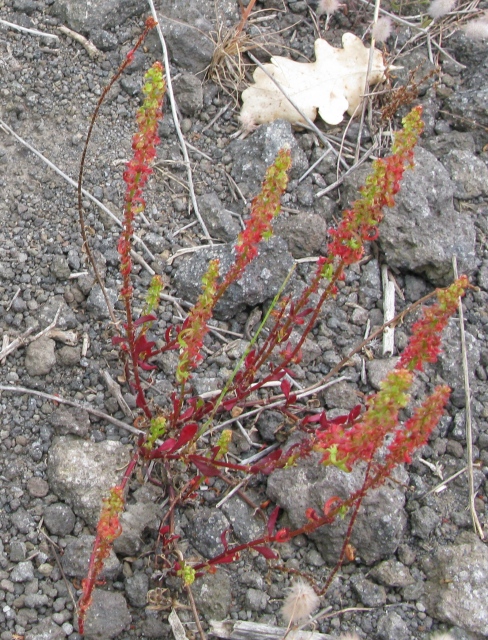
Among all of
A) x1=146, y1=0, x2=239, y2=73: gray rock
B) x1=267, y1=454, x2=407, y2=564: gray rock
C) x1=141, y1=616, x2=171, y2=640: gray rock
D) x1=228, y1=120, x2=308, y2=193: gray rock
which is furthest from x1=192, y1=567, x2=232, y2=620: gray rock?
x1=146, y1=0, x2=239, y2=73: gray rock

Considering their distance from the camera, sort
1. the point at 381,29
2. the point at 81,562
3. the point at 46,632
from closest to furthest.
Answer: the point at 46,632 < the point at 81,562 < the point at 381,29

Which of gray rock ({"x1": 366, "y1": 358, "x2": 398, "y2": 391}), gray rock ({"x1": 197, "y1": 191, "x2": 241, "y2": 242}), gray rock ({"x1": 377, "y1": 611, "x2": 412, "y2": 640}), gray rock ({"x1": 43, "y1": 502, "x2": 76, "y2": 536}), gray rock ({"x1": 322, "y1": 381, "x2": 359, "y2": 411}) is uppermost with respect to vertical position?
gray rock ({"x1": 197, "y1": 191, "x2": 241, "y2": 242})

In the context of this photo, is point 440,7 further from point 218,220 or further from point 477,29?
point 218,220

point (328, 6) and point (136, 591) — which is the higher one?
point (328, 6)

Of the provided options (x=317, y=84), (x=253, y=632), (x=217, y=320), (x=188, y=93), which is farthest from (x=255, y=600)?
(x=317, y=84)

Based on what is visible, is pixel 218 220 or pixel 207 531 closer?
pixel 207 531

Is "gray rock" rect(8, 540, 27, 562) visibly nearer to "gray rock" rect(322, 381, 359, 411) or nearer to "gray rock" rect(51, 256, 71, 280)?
"gray rock" rect(51, 256, 71, 280)
